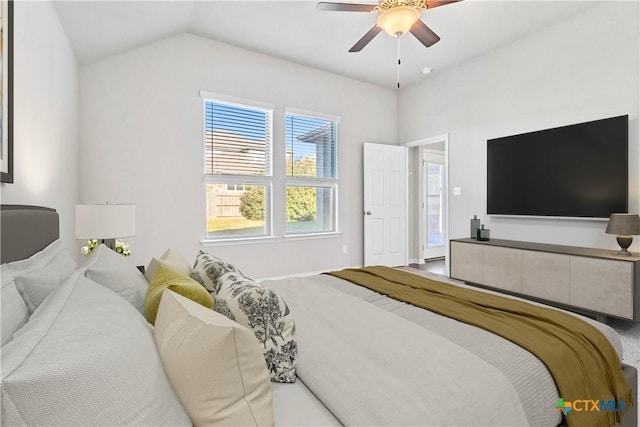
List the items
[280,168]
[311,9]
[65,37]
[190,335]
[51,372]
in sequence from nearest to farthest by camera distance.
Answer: [51,372], [190,335], [65,37], [311,9], [280,168]

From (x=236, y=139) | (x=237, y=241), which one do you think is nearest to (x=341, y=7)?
(x=236, y=139)

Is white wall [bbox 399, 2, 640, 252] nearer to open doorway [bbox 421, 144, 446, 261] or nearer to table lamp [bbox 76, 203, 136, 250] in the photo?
open doorway [bbox 421, 144, 446, 261]

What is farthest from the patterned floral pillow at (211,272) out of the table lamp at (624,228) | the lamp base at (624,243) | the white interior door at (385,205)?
the white interior door at (385,205)

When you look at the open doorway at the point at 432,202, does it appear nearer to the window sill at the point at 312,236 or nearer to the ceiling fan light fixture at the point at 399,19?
the window sill at the point at 312,236

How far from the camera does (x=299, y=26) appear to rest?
364 cm

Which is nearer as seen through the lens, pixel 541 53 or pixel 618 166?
pixel 618 166

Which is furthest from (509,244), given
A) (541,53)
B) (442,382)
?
(442,382)

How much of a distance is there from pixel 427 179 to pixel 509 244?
287 centimetres

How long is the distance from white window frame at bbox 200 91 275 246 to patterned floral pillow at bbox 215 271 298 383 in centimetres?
303

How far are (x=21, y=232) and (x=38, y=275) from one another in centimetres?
34

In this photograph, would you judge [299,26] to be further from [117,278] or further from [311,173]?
[117,278]

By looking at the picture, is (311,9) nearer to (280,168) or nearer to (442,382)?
(280,168)

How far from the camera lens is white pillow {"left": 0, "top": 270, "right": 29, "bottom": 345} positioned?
734mm

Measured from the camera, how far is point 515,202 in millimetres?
3959
